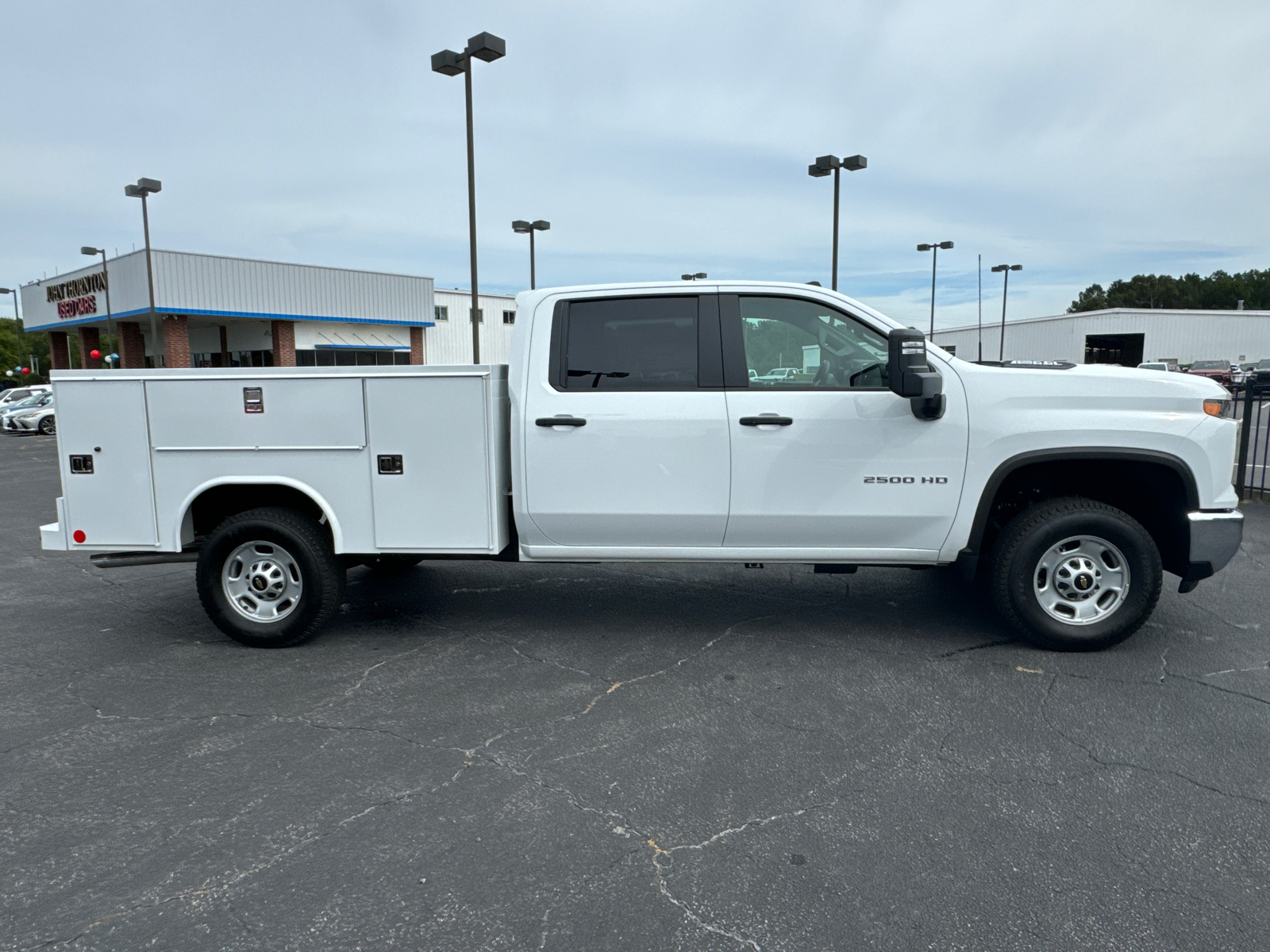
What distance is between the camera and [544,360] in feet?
16.7

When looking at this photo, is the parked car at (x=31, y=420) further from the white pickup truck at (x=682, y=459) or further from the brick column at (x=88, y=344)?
the white pickup truck at (x=682, y=459)

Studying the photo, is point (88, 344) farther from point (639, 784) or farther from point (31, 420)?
point (639, 784)

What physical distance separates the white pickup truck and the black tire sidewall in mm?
13

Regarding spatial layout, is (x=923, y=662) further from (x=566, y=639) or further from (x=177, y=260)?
(x=177, y=260)

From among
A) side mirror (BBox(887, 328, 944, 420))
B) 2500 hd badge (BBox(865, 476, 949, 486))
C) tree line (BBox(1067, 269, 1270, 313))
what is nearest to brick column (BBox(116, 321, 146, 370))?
2500 hd badge (BBox(865, 476, 949, 486))

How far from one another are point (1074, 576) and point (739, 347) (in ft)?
7.60

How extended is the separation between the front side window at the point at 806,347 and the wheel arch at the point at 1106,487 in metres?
0.94

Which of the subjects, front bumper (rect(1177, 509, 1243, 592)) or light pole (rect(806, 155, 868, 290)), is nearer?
front bumper (rect(1177, 509, 1243, 592))

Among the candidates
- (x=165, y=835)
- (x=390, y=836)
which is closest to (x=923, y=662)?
(x=390, y=836)

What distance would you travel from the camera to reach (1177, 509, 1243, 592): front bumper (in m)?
4.84

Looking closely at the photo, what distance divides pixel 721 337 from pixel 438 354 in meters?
47.7

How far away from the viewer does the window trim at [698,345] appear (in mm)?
4984

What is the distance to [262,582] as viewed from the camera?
17.5ft

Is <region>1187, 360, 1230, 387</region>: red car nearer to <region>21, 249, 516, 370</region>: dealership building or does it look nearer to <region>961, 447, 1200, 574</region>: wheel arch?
<region>21, 249, 516, 370</region>: dealership building
